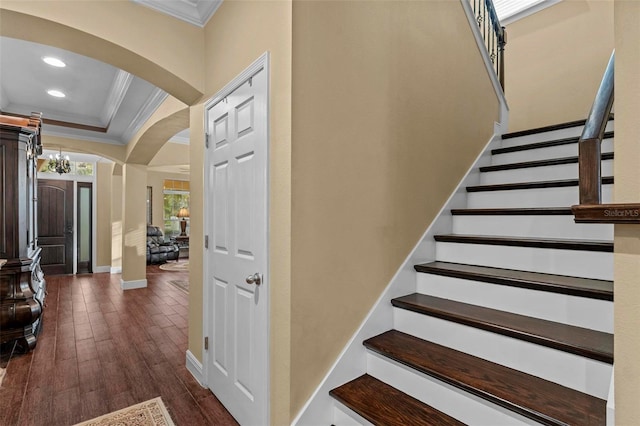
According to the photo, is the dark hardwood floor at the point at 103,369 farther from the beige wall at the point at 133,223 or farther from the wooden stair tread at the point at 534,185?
the wooden stair tread at the point at 534,185

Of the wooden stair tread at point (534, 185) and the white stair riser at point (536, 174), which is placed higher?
the white stair riser at point (536, 174)

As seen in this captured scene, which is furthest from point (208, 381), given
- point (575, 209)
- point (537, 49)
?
point (537, 49)

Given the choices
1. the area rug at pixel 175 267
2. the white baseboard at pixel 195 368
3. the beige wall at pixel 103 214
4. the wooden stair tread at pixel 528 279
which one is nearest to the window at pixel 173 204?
the area rug at pixel 175 267

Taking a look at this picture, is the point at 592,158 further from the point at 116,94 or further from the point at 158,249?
the point at 158,249

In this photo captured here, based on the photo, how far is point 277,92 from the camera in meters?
1.61

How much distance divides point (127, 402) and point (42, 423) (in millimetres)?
448

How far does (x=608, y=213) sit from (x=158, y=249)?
9.22 metres

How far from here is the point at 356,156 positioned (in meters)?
1.81

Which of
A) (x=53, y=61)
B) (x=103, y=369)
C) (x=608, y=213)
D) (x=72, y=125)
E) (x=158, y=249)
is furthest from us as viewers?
(x=158, y=249)

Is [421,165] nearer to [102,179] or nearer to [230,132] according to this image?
[230,132]

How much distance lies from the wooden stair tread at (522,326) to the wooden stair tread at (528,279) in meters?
0.16

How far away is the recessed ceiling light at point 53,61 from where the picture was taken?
307 centimetres

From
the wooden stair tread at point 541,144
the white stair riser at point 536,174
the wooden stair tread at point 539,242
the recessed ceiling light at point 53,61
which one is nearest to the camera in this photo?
the wooden stair tread at point 539,242

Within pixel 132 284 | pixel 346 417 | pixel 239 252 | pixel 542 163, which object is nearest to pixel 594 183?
pixel 346 417
